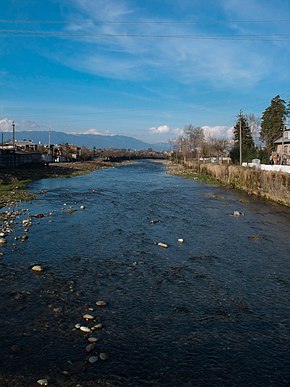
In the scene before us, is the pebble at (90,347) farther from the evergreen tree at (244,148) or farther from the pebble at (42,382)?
the evergreen tree at (244,148)

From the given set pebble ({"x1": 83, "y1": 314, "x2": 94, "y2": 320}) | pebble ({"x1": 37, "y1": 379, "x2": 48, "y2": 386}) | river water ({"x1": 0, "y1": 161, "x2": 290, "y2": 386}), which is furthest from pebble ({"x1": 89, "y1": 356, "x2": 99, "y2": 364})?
pebble ({"x1": 83, "y1": 314, "x2": 94, "y2": 320})

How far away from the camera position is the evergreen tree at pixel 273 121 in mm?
75500

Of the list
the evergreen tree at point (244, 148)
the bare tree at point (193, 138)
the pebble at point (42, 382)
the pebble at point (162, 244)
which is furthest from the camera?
the bare tree at point (193, 138)

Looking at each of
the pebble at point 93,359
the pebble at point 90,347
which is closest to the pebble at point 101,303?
the pebble at point 90,347

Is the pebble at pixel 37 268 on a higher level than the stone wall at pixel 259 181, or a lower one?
lower

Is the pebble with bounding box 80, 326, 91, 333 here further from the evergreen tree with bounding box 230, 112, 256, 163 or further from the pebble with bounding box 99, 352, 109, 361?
the evergreen tree with bounding box 230, 112, 256, 163

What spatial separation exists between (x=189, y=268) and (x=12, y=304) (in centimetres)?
586

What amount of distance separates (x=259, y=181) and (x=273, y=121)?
49.5 m

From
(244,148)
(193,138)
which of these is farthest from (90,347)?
(193,138)

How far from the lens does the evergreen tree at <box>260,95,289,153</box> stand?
75500mm

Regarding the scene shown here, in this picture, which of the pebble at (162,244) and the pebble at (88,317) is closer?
the pebble at (88,317)

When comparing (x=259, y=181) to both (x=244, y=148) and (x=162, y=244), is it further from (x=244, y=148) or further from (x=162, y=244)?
(x=244, y=148)

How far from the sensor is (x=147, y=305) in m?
8.99

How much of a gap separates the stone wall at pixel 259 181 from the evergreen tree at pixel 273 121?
33020 millimetres
